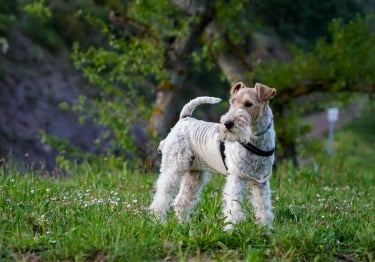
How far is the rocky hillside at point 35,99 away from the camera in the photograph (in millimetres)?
20688

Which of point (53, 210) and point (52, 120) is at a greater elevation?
point (52, 120)

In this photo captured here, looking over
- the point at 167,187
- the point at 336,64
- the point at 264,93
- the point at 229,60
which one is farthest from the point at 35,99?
the point at 264,93

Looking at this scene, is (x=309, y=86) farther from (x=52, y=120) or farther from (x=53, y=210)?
(x=52, y=120)

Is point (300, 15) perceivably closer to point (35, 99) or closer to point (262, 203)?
point (262, 203)

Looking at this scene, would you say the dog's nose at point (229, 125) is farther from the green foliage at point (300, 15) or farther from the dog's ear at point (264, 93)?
the green foliage at point (300, 15)

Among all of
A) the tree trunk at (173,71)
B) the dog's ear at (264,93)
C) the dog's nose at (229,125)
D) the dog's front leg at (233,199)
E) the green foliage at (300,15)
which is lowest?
the dog's front leg at (233,199)

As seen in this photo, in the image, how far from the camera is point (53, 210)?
235 inches

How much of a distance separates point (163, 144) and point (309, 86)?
20.7ft

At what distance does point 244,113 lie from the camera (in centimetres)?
577

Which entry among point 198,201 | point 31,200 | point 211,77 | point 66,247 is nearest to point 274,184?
point 198,201

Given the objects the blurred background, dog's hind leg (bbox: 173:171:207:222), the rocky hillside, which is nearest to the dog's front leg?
dog's hind leg (bbox: 173:171:207:222)

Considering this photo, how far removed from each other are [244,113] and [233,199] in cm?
72

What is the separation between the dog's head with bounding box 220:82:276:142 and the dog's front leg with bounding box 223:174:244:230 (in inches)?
16.7

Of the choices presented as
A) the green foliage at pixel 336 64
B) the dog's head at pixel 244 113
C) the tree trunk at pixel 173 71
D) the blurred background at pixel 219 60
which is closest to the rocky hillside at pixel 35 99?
the blurred background at pixel 219 60
